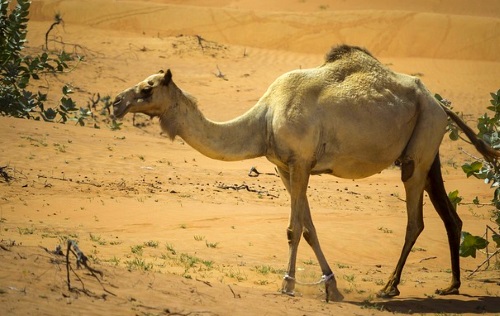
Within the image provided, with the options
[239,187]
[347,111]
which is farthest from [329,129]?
[239,187]

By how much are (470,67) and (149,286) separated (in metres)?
28.0

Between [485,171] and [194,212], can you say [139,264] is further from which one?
[485,171]

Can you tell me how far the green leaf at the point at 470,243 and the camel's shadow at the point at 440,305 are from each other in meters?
0.87

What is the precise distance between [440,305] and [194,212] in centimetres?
508

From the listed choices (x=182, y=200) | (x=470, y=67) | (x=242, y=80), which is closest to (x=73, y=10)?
(x=242, y=80)

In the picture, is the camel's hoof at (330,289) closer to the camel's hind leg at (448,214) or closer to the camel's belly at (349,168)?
the camel's belly at (349,168)

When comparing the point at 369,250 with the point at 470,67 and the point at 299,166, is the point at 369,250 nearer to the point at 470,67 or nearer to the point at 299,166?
the point at 299,166

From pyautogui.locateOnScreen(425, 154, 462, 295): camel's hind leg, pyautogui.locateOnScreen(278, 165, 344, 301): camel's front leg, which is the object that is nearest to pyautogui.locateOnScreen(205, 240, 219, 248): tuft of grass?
pyautogui.locateOnScreen(278, 165, 344, 301): camel's front leg

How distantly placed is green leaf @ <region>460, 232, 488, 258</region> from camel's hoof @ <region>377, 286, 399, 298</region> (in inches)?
63.0

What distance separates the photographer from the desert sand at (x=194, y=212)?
7.58 m

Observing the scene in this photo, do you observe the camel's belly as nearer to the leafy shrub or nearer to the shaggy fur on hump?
the shaggy fur on hump

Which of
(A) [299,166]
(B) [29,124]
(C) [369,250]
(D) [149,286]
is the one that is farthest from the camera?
(B) [29,124]

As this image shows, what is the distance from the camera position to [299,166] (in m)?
8.89

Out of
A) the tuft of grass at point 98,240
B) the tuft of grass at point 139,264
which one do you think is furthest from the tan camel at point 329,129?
the tuft of grass at point 98,240
